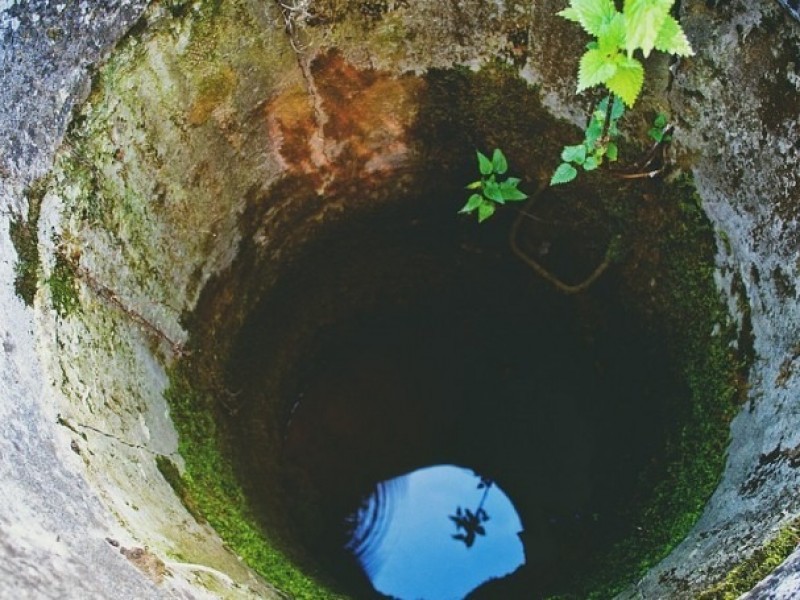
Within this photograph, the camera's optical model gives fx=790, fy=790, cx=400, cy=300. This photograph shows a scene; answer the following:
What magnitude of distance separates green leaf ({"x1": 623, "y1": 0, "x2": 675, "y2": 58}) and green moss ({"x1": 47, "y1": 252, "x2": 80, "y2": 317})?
1.56 metres

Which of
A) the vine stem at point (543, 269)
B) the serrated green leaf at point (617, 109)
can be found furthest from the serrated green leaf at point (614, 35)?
the vine stem at point (543, 269)

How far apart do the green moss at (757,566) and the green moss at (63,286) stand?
5.67 feet

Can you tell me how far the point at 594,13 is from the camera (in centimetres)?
203

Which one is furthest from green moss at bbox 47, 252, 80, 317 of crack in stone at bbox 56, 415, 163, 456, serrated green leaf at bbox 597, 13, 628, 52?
serrated green leaf at bbox 597, 13, 628, 52

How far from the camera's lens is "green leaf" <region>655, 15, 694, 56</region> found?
1.85 meters

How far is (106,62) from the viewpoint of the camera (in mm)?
2156

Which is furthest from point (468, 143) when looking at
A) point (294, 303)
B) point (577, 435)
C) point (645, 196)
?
point (577, 435)

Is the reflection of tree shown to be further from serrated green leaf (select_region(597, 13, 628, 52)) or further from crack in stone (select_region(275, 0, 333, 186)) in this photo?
serrated green leaf (select_region(597, 13, 628, 52))

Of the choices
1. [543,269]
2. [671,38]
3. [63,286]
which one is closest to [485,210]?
[543,269]

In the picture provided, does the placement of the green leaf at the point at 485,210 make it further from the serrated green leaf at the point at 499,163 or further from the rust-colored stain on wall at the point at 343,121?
the rust-colored stain on wall at the point at 343,121

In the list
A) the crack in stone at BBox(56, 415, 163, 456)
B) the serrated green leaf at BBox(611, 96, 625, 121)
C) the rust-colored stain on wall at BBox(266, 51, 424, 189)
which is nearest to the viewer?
the crack in stone at BBox(56, 415, 163, 456)

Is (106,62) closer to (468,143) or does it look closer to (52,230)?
(52,230)

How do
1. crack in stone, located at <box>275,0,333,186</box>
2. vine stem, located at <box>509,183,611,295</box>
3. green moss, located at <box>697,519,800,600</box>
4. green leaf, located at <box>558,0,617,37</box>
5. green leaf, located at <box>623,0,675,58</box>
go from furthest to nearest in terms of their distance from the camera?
vine stem, located at <box>509,183,611,295</box> → crack in stone, located at <box>275,0,333,186</box> → green leaf, located at <box>558,0,617,37</box> → green leaf, located at <box>623,0,675,58</box> → green moss, located at <box>697,519,800,600</box>

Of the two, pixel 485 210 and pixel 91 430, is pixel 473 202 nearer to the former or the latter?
pixel 485 210
